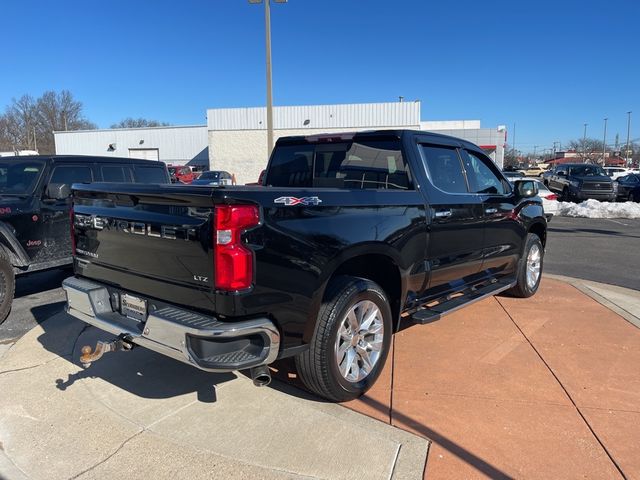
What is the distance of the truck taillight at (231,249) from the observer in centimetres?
273

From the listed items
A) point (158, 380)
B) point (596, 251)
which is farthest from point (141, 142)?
point (158, 380)

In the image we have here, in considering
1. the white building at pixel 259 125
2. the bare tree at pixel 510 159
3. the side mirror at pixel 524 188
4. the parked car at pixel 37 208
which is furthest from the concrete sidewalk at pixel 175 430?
the bare tree at pixel 510 159

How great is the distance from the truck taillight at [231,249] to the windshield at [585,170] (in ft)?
82.7

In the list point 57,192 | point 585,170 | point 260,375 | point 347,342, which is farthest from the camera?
point 585,170

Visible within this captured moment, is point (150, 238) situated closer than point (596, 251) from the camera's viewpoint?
Yes

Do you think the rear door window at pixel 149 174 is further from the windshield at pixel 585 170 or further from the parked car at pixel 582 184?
the windshield at pixel 585 170

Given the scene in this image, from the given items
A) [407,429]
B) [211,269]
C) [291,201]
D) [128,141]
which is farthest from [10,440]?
[128,141]

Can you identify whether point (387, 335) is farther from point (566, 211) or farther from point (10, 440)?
point (566, 211)

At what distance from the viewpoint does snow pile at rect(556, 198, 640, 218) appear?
58.7ft

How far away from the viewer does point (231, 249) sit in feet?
8.96

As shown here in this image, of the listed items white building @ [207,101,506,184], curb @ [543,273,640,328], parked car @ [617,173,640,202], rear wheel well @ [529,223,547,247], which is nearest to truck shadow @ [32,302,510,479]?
curb @ [543,273,640,328]

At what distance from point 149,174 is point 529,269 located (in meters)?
5.81

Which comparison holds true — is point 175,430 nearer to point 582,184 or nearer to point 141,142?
point 582,184

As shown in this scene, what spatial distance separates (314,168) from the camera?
4730 millimetres
